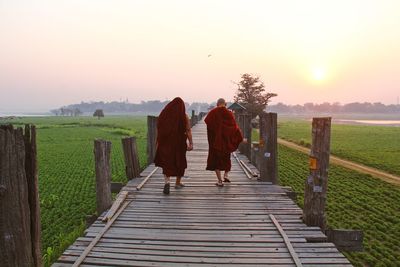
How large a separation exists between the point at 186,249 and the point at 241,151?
27.5ft

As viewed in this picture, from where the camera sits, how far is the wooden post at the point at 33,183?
9.28 feet

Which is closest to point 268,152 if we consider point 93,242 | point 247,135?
point 93,242

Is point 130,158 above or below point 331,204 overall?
above

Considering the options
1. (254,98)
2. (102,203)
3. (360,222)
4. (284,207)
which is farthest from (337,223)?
(254,98)

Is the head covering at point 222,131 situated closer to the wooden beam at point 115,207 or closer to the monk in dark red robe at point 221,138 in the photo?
the monk in dark red robe at point 221,138

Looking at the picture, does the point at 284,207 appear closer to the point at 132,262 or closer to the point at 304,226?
the point at 304,226

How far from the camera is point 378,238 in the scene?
7.26 m

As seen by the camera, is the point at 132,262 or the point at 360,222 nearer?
the point at 132,262

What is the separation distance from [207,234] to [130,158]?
375 centimetres

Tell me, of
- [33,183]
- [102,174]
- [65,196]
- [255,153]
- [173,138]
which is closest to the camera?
[33,183]

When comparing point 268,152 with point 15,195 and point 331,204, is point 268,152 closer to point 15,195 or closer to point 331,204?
point 331,204

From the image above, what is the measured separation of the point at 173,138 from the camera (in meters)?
6.34

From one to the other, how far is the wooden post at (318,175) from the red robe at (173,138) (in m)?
2.40

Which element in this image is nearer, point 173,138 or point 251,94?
point 173,138
